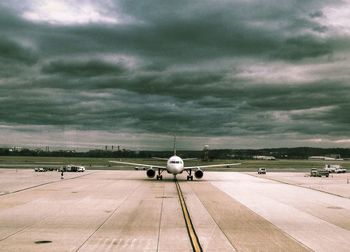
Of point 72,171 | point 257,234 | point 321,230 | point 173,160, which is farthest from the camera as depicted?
point 72,171

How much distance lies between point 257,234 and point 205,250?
5165 mm

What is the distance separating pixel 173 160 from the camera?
62375 millimetres

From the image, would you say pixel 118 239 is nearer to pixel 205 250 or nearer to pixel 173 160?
pixel 205 250

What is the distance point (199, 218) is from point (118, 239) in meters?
8.63

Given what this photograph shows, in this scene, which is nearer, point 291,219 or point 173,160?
point 291,219

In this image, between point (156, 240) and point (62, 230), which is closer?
point (156, 240)

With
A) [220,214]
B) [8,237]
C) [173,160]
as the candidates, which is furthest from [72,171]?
[8,237]

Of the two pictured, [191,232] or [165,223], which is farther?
[165,223]

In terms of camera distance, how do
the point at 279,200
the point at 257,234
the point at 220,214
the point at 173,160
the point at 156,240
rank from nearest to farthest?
the point at 156,240, the point at 257,234, the point at 220,214, the point at 279,200, the point at 173,160

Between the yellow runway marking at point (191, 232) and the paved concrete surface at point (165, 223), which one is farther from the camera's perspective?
the paved concrete surface at point (165, 223)

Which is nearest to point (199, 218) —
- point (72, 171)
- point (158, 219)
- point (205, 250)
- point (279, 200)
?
point (158, 219)

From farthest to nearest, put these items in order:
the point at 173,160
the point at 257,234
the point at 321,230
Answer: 1. the point at 173,160
2. the point at 321,230
3. the point at 257,234

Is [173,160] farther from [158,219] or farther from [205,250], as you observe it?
[205,250]

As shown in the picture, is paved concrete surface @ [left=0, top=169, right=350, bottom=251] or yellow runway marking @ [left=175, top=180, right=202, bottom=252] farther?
paved concrete surface @ [left=0, top=169, right=350, bottom=251]
